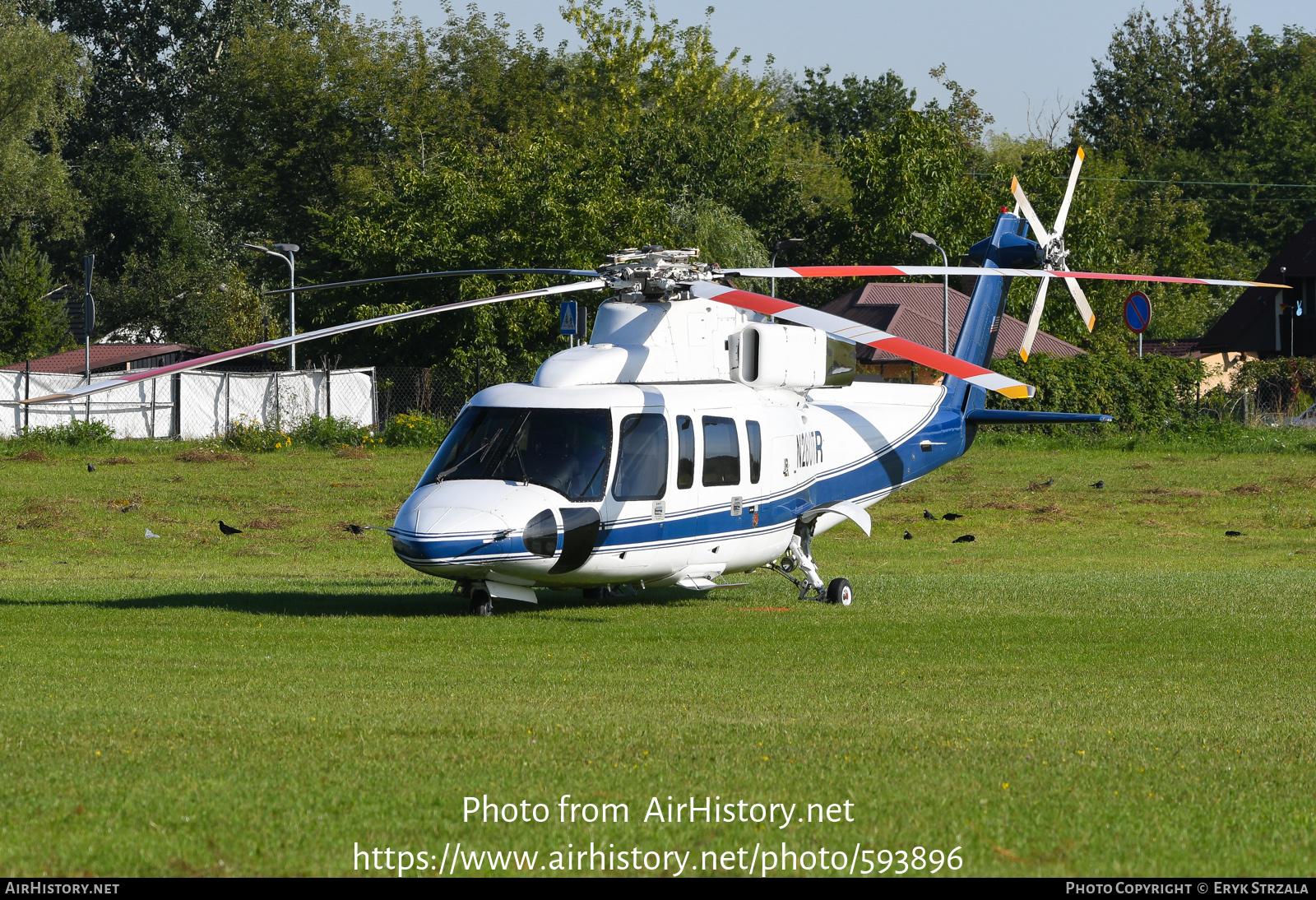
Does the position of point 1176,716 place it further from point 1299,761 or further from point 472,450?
point 472,450

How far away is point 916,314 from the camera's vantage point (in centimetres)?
5881

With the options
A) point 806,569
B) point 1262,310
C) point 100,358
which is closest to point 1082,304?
point 806,569

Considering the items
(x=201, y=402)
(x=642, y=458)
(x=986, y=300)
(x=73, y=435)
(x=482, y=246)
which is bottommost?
(x=73, y=435)

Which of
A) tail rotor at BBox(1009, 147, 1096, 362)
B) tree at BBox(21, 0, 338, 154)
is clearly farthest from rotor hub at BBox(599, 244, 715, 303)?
tree at BBox(21, 0, 338, 154)

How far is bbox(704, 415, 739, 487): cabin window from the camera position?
15.9 metres

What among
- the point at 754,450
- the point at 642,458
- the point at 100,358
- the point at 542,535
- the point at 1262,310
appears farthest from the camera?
the point at 1262,310

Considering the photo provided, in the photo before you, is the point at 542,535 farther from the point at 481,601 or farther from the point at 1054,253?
the point at 1054,253

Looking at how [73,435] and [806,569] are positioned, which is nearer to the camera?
[806,569]

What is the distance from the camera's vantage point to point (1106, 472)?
3625cm

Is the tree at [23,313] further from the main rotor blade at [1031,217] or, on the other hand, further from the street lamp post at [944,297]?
the main rotor blade at [1031,217]

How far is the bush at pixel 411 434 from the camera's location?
1576 inches

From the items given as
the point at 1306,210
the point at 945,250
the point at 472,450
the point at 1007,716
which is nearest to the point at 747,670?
the point at 1007,716

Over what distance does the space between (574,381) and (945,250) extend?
4750 centimetres

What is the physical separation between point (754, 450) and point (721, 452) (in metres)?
0.57
